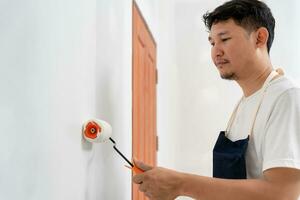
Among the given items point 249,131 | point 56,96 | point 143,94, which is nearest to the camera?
point 56,96

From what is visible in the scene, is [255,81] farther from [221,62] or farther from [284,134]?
[284,134]

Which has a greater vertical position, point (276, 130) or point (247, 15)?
point (247, 15)

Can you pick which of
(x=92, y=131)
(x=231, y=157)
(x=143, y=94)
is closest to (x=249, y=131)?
(x=231, y=157)

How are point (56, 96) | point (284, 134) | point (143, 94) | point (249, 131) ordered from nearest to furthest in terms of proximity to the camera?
point (56, 96) < point (284, 134) < point (249, 131) < point (143, 94)

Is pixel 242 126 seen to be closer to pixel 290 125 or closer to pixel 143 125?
pixel 290 125

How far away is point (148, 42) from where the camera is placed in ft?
7.87

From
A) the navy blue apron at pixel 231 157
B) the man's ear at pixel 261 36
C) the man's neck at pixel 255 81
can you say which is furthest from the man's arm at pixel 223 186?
the man's ear at pixel 261 36

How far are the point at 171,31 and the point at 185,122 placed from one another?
35.4 inches

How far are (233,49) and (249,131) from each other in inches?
11.6

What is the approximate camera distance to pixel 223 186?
3.38 feet

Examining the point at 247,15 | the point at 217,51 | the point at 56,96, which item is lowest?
the point at 56,96

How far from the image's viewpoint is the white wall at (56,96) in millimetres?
656

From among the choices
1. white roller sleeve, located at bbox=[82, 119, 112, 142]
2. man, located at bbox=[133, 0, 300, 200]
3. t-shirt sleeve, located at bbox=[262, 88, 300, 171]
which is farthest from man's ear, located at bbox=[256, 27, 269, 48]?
white roller sleeve, located at bbox=[82, 119, 112, 142]

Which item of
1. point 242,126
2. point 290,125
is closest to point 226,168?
point 242,126
